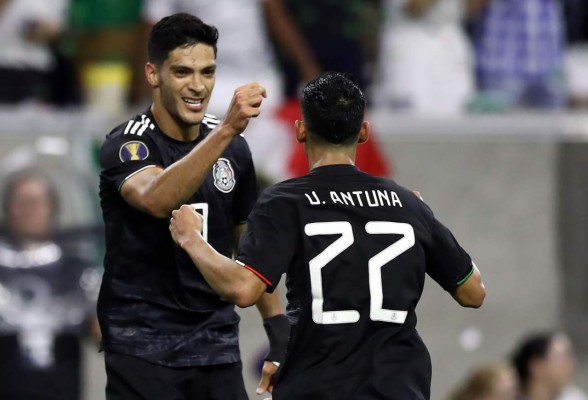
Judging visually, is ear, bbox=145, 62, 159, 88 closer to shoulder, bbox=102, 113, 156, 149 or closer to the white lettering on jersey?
shoulder, bbox=102, 113, 156, 149

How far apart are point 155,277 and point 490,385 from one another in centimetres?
377

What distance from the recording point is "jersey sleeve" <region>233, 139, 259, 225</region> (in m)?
5.52

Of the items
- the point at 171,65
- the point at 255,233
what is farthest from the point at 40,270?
the point at 255,233

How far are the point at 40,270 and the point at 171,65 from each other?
149 inches

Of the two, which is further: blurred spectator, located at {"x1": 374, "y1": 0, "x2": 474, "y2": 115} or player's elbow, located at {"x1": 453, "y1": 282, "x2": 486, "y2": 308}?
blurred spectator, located at {"x1": 374, "y1": 0, "x2": 474, "y2": 115}

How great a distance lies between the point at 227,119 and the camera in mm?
4844

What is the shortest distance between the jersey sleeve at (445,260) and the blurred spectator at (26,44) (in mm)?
4748

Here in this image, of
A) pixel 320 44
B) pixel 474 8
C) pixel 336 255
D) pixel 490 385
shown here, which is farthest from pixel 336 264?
pixel 474 8

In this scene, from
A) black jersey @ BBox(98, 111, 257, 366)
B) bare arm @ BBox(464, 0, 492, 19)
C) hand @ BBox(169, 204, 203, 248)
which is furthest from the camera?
bare arm @ BBox(464, 0, 492, 19)

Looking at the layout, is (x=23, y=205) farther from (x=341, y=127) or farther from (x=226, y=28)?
(x=341, y=127)

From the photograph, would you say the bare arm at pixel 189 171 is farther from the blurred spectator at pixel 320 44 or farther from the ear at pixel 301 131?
the blurred spectator at pixel 320 44

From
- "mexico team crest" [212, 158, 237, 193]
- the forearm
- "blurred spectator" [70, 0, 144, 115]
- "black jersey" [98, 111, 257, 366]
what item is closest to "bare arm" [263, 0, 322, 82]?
"blurred spectator" [70, 0, 144, 115]

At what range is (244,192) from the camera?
5.54m

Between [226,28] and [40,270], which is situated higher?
[226,28]
